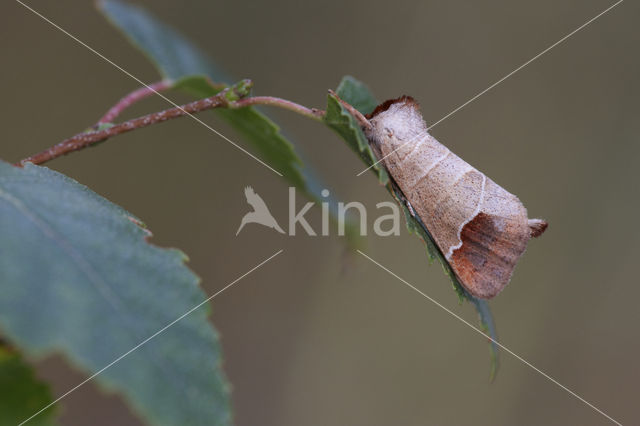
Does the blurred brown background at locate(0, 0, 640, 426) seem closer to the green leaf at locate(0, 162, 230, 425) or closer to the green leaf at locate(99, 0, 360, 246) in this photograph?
the green leaf at locate(99, 0, 360, 246)

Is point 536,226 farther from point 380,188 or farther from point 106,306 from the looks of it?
point 380,188

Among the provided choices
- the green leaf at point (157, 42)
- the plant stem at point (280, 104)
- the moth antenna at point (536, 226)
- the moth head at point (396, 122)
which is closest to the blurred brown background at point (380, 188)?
the green leaf at point (157, 42)

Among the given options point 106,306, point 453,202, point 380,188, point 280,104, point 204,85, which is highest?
point 380,188

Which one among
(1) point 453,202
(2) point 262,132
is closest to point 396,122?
(1) point 453,202

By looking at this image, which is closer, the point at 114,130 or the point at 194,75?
the point at 114,130

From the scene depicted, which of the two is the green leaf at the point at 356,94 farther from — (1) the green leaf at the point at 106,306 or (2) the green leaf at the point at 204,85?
(1) the green leaf at the point at 106,306

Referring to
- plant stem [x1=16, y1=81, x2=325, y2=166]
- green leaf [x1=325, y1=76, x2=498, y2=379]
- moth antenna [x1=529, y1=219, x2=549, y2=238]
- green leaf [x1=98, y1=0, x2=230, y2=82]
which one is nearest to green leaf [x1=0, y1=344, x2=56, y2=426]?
plant stem [x1=16, y1=81, x2=325, y2=166]

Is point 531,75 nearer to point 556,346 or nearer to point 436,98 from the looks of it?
point 436,98
